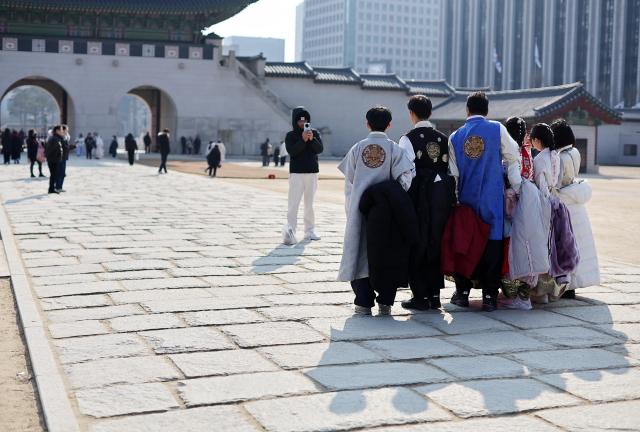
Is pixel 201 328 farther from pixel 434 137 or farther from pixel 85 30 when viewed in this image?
pixel 85 30

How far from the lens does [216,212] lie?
12.6 metres

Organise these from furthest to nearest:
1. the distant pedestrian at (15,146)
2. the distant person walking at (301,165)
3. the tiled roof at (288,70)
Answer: the tiled roof at (288,70)
the distant pedestrian at (15,146)
the distant person walking at (301,165)

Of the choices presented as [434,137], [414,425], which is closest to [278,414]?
[414,425]

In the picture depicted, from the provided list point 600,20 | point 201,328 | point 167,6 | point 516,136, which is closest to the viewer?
point 201,328

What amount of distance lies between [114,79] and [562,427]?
3710 cm

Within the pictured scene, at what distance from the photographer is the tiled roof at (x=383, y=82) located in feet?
147

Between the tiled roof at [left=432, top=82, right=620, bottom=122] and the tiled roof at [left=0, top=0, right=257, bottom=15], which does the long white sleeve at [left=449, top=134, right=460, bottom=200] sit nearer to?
the tiled roof at [left=432, top=82, right=620, bottom=122]

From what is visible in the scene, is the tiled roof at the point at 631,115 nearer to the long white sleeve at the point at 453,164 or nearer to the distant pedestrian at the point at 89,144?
the distant pedestrian at the point at 89,144

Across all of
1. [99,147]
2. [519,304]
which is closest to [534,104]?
[99,147]

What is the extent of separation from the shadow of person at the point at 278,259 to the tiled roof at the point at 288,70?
112 feet

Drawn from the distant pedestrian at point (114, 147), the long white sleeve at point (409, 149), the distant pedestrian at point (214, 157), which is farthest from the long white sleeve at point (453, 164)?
the distant pedestrian at point (114, 147)

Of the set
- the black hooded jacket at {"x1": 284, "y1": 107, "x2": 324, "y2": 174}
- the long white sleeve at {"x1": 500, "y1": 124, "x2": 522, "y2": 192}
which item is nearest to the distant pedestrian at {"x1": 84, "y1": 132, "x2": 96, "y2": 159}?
the black hooded jacket at {"x1": 284, "y1": 107, "x2": 324, "y2": 174}

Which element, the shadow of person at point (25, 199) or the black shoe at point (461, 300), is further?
the shadow of person at point (25, 199)

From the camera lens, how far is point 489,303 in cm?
598
